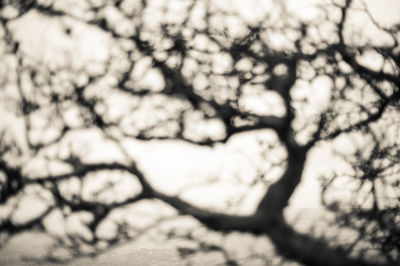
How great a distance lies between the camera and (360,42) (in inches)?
159

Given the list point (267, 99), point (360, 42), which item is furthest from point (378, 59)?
point (267, 99)

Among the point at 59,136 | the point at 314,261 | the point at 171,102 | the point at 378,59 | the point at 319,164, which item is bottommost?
the point at 314,261

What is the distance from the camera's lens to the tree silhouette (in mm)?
3697

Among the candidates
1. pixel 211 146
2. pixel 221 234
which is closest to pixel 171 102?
pixel 211 146

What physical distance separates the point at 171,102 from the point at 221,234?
69.9 inches

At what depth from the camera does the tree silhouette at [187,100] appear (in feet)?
12.1

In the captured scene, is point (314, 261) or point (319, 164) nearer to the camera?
point (314, 261)

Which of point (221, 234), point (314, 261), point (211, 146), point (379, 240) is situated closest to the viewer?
point (314, 261)

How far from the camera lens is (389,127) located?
3.89m

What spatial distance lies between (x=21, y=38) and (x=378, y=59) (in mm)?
4950

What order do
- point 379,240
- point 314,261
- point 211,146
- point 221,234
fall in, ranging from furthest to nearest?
point 211,146, point 221,234, point 379,240, point 314,261

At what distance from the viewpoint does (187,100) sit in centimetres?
384

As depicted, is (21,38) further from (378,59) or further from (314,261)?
(378,59)

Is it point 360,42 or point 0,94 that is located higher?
point 360,42
